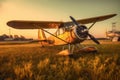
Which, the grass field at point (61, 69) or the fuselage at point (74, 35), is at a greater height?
the fuselage at point (74, 35)

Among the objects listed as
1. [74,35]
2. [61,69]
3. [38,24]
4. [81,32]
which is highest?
[38,24]

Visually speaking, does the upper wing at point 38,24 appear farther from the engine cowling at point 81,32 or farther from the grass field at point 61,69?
the grass field at point 61,69

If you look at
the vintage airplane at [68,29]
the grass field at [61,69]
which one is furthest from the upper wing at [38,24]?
the grass field at [61,69]

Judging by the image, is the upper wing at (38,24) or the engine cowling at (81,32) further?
the upper wing at (38,24)

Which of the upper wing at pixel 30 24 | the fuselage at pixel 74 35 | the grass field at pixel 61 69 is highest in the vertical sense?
the upper wing at pixel 30 24

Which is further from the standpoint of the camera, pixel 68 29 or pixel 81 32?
pixel 68 29

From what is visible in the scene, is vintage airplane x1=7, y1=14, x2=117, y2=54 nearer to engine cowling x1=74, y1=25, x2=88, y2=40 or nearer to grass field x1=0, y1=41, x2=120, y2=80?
engine cowling x1=74, y1=25, x2=88, y2=40

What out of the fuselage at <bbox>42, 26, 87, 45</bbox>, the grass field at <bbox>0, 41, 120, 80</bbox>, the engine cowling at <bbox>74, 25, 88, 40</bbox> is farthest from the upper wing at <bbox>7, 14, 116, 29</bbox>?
the grass field at <bbox>0, 41, 120, 80</bbox>

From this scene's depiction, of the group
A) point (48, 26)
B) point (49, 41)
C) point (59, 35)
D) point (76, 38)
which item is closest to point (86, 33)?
point (76, 38)

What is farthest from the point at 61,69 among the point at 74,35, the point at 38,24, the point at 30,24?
the point at 38,24

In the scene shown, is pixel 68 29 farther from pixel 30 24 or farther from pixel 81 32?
pixel 30 24

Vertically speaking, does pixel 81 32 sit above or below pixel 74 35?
above

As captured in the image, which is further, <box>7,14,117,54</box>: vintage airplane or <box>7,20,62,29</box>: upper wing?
<box>7,20,62,29</box>: upper wing

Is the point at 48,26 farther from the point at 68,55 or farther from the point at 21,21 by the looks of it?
the point at 68,55
